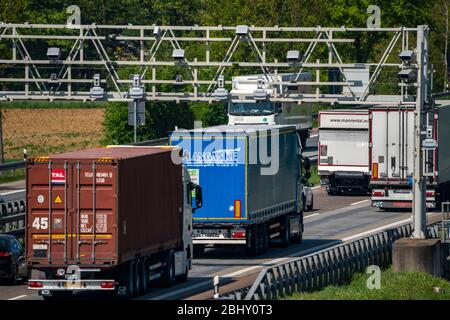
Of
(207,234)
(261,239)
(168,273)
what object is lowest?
(168,273)

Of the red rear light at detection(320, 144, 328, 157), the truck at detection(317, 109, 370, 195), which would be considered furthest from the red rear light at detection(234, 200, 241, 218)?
the red rear light at detection(320, 144, 328, 157)

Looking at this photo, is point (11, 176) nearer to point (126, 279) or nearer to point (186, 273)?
point (186, 273)

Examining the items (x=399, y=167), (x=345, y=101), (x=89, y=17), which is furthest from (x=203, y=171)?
(x=89, y=17)

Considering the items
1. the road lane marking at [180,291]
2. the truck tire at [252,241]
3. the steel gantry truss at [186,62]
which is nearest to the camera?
the road lane marking at [180,291]

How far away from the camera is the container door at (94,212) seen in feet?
125

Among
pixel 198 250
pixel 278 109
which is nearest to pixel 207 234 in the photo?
pixel 198 250

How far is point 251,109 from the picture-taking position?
83.4 m

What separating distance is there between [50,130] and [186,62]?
56789 mm

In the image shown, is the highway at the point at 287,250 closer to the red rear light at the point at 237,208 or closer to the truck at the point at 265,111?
the red rear light at the point at 237,208

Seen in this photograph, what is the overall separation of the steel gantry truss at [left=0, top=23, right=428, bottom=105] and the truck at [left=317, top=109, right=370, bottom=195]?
1.48 meters

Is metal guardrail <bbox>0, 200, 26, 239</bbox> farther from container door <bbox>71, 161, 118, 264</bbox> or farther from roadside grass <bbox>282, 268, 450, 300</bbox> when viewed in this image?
container door <bbox>71, 161, 118, 264</bbox>

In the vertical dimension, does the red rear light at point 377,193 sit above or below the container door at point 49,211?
below

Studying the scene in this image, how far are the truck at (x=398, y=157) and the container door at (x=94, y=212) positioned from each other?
83.5 ft

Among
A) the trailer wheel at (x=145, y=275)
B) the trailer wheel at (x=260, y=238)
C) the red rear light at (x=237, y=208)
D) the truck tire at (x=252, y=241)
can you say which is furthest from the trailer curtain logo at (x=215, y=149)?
the trailer wheel at (x=145, y=275)
